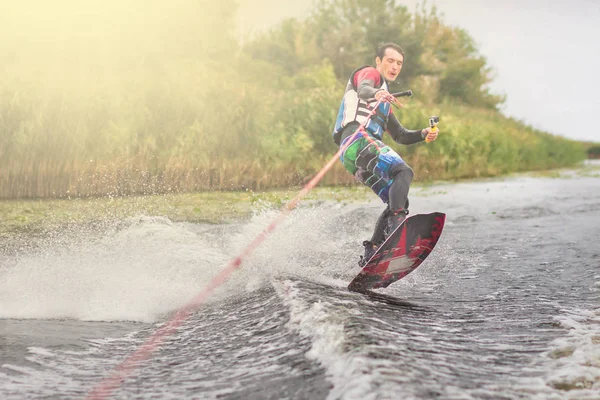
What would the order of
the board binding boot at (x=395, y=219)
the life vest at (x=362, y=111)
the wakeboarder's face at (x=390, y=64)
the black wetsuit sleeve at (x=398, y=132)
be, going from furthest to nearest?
the black wetsuit sleeve at (x=398, y=132) → the wakeboarder's face at (x=390, y=64) → the life vest at (x=362, y=111) → the board binding boot at (x=395, y=219)

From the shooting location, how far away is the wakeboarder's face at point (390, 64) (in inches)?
257

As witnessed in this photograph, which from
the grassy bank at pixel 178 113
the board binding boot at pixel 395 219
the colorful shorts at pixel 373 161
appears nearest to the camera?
the board binding boot at pixel 395 219

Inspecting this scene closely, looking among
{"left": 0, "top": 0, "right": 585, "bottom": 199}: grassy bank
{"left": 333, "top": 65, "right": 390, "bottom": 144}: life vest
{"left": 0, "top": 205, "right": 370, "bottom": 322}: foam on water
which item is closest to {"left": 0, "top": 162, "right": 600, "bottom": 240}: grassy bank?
{"left": 0, "top": 0, "right": 585, "bottom": 199}: grassy bank

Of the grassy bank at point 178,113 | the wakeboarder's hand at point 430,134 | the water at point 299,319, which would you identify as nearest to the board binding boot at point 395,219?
the water at point 299,319

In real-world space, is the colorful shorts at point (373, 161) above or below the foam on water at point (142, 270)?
above

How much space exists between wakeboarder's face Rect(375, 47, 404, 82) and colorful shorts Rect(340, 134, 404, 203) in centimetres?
68

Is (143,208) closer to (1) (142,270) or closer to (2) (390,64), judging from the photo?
(1) (142,270)

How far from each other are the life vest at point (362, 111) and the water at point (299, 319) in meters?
1.41

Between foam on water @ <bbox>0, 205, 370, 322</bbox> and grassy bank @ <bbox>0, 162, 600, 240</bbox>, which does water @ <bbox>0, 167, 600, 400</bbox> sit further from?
grassy bank @ <bbox>0, 162, 600, 240</bbox>

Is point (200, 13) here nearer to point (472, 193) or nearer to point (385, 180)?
point (472, 193)

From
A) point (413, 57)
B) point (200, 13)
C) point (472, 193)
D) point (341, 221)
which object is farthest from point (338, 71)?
point (341, 221)

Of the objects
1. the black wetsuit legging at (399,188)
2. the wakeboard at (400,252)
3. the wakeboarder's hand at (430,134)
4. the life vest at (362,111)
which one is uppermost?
the life vest at (362,111)

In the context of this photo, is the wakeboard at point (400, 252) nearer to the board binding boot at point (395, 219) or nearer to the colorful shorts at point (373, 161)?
the board binding boot at point (395, 219)

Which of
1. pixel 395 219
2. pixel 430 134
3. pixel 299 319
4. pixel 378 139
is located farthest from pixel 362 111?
pixel 299 319
